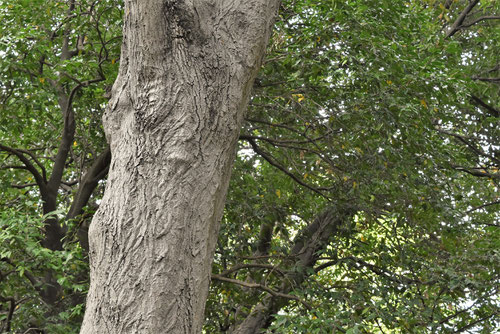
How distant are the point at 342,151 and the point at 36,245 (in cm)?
322

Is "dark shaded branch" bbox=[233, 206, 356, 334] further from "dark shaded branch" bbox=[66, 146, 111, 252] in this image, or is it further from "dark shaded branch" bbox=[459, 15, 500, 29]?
"dark shaded branch" bbox=[459, 15, 500, 29]

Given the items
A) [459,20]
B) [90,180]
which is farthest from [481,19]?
[90,180]

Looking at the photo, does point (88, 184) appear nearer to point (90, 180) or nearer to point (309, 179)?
point (90, 180)

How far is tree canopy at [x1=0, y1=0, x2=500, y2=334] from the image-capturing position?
568cm

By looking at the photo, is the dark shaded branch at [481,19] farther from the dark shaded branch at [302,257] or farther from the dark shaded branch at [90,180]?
the dark shaded branch at [90,180]

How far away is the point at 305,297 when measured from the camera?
6434 millimetres

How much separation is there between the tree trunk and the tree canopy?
2.65 meters

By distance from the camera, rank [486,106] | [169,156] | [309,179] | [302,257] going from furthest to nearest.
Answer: [486,106] → [309,179] → [302,257] → [169,156]

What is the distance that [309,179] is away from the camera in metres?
8.25

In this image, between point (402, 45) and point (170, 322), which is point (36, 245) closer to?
point (170, 322)

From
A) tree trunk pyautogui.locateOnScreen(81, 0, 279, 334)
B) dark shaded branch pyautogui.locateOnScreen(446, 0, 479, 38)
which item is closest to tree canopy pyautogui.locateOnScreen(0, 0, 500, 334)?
dark shaded branch pyautogui.locateOnScreen(446, 0, 479, 38)

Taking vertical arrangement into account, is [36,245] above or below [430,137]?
below

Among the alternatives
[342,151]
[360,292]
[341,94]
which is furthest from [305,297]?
[341,94]

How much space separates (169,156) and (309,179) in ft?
19.2
